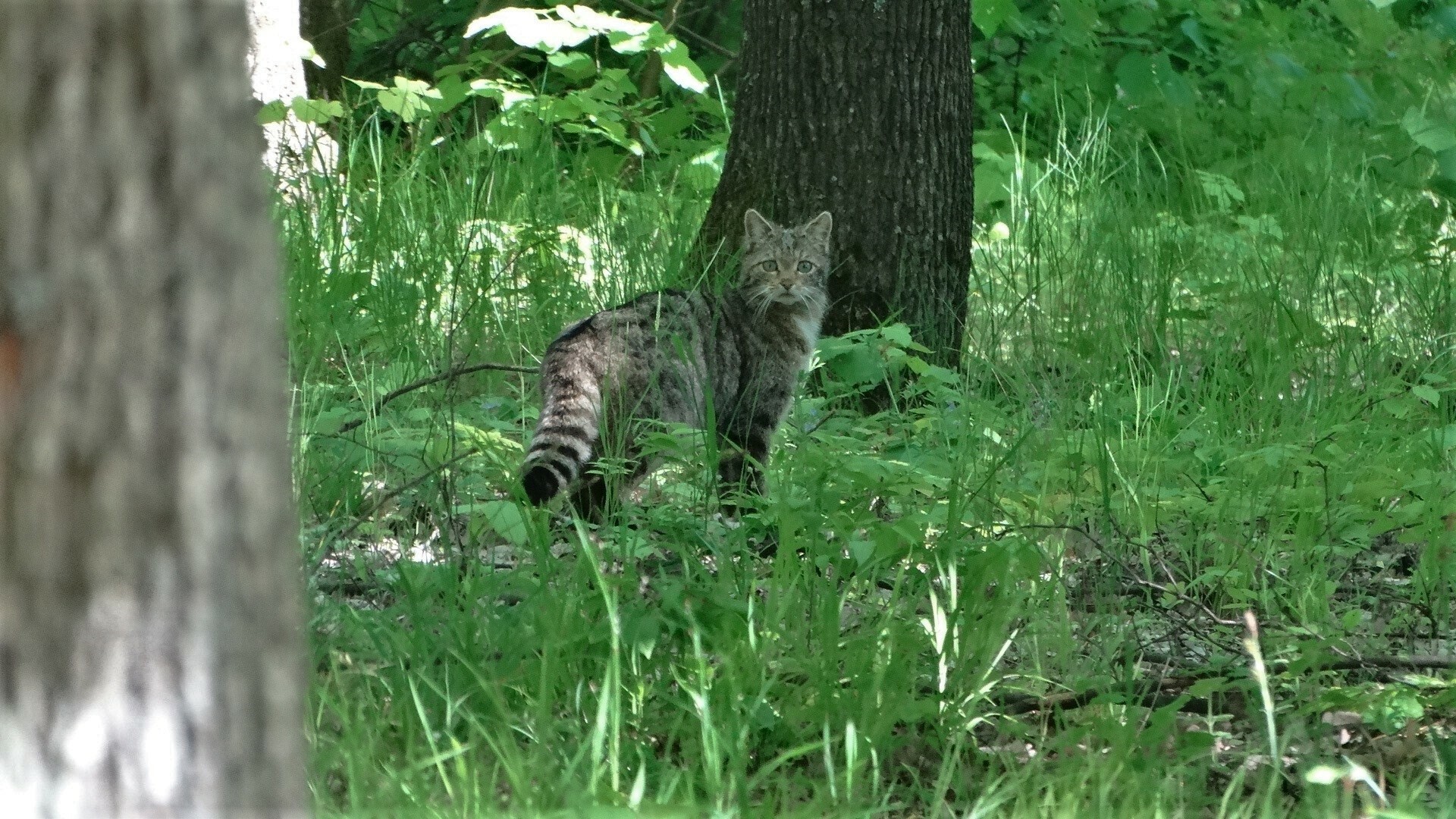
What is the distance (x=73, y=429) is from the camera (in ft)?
4.29

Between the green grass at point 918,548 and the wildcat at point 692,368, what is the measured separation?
0.59ft

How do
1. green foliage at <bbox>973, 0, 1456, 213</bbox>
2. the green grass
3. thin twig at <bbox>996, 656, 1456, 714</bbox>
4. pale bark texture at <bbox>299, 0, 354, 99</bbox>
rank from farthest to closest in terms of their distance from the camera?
1. pale bark texture at <bbox>299, 0, 354, 99</bbox>
2. green foliage at <bbox>973, 0, 1456, 213</bbox>
3. thin twig at <bbox>996, 656, 1456, 714</bbox>
4. the green grass

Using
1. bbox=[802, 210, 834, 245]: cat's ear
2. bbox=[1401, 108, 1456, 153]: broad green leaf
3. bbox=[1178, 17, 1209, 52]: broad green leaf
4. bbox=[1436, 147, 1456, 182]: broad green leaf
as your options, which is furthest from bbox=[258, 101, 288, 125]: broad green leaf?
bbox=[1178, 17, 1209, 52]: broad green leaf

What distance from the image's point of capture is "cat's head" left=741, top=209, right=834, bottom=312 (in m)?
5.40

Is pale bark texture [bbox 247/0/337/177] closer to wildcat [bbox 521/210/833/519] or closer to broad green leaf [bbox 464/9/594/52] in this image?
broad green leaf [bbox 464/9/594/52]

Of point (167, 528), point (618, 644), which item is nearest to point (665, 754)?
point (618, 644)

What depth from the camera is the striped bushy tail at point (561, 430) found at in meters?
3.79

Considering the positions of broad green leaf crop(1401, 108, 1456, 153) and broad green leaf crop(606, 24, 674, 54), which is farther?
broad green leaf crop(606, 24, 674, 54)

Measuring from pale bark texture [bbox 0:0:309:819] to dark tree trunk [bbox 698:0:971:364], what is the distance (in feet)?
13.7

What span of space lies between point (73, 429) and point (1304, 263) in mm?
5245

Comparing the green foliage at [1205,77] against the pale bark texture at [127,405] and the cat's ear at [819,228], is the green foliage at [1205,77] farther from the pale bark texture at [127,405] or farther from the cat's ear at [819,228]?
the pale bark texture at [127,405]

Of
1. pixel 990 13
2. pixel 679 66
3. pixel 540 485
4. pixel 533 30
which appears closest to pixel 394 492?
pixel 540 485

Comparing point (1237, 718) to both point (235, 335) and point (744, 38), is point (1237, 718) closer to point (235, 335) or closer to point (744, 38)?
point (235, 335)

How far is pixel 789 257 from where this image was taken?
5.42 m
